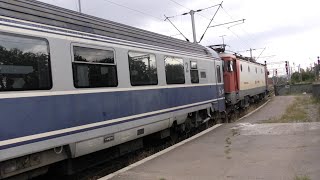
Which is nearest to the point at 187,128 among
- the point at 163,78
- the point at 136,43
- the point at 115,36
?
the point at 163,78

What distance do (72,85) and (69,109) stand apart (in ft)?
1.52

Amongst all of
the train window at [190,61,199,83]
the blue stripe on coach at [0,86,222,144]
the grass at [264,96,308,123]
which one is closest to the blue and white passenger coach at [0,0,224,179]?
the blue stripe on coach at [0,86,222,144]

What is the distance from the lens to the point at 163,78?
12094 millimetres

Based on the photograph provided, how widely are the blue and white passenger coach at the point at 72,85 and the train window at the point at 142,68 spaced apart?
2 centimetres

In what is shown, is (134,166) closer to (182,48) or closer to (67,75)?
(67,75)

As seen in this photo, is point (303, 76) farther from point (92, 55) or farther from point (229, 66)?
point (92, 55)

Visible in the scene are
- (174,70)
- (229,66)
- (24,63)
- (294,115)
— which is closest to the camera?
(24,63)

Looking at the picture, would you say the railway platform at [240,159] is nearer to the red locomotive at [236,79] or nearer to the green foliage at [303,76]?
the red locomotive at [236,79]

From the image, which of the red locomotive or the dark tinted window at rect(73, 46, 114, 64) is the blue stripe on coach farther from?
the red locomotive

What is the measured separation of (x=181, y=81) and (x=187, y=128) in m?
1.88

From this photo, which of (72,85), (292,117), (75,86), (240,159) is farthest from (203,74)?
(72,85)

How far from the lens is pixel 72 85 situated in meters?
7.85

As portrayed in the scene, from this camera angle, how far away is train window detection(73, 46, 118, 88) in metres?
8.13

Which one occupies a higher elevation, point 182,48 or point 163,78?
point 182,48
